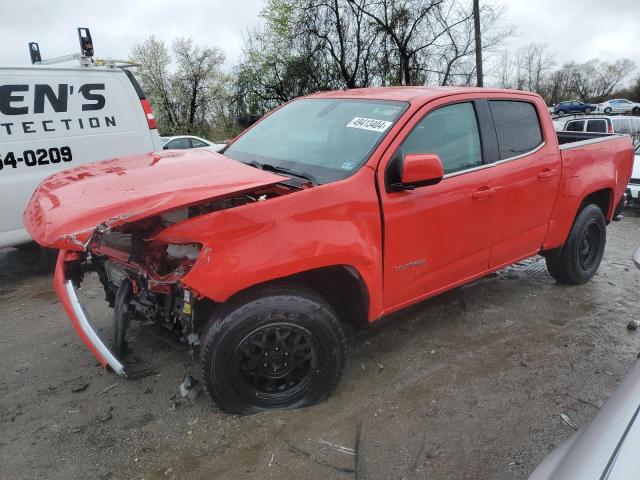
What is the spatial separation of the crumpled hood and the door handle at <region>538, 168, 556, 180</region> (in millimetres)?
2262

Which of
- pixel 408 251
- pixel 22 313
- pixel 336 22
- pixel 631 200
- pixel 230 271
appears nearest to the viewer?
pixel 230 271

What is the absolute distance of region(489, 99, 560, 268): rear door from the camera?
11.7ft

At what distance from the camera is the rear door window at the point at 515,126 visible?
361 centimetres

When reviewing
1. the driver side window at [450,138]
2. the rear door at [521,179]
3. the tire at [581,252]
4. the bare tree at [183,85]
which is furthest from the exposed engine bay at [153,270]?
the bare tree at [183,85]

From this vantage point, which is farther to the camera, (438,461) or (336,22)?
(336,22)

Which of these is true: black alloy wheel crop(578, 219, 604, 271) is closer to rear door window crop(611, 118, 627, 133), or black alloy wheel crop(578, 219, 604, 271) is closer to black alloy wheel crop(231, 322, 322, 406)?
black alloy wheel crop(231, 322, 322, 406)

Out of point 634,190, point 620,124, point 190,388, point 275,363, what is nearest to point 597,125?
point 620,124

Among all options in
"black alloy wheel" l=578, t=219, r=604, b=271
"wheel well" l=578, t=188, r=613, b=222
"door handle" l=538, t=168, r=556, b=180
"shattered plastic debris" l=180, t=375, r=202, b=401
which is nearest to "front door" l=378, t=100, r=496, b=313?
"door handle" l=538, t=168, r=556, b=180

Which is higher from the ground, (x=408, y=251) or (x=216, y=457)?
(x=408, y=251)

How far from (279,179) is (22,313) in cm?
339

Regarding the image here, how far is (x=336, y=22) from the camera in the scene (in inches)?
952

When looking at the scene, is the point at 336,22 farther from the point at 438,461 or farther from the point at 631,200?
the point at 438,461

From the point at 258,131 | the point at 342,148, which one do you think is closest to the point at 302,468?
the point at 342,148

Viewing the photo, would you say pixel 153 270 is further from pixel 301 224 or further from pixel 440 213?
pixel 440 213
